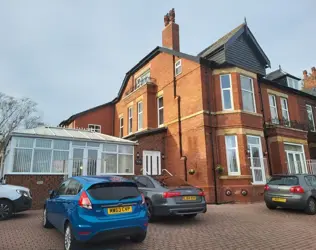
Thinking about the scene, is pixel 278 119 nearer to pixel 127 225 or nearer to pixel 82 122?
pixel 127 225

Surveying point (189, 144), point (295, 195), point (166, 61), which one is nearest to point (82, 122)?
point (166, 61)

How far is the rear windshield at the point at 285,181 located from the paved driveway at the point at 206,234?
53.4 inches

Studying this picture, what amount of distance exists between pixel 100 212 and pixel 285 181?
8385 millimetres

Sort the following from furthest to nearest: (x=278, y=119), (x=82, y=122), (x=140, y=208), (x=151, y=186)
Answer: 1. (x=82, y=122)
2. (x=278, y=119)
3. (x=151, y=186)
4. (x=140, y=208)

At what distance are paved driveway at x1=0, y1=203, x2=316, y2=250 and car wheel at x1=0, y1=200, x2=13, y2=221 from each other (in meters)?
0.28

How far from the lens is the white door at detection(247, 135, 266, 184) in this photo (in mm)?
13742

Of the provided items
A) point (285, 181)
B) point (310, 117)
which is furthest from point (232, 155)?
point (310, 117)

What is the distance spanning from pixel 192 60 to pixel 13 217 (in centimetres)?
1272

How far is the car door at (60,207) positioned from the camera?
5601 mm

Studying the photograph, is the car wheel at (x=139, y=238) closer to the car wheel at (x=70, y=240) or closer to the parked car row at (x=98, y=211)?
the parked car row at (x=98, y=211)

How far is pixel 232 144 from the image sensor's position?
13.9m

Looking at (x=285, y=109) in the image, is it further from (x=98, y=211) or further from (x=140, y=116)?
(x=98, y=211)

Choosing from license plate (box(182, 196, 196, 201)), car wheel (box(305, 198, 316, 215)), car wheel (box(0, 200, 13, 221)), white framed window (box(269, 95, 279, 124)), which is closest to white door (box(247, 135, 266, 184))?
car wheel (box(305, 198, 316, 215))

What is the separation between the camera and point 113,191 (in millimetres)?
5281
